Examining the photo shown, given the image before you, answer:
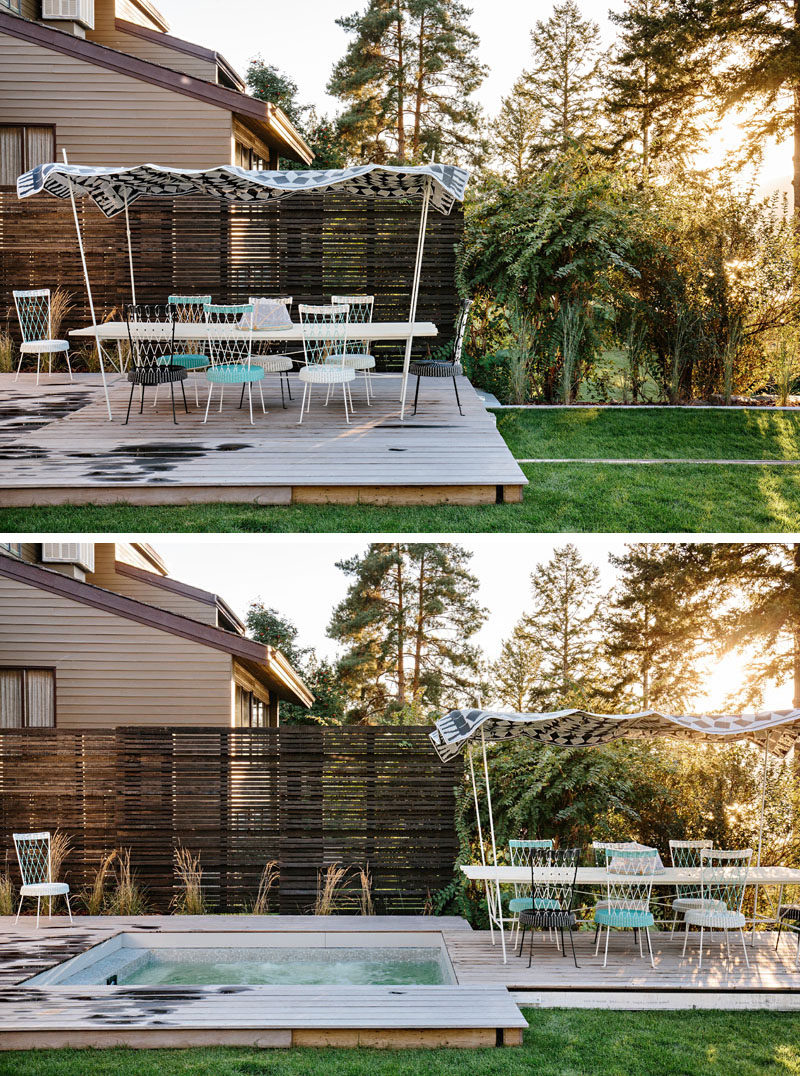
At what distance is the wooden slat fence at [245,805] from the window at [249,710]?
4909 mm

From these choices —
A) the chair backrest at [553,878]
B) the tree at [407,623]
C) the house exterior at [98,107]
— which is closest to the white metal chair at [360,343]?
the house exterior at [98,107]

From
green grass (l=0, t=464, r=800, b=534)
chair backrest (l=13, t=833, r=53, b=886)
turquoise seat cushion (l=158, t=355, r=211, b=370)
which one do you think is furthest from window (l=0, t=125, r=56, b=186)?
chair backrest (l=13, t=833, r=53, b=886)

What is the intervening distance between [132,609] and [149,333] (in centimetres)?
514

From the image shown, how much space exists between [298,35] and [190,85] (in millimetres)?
18651

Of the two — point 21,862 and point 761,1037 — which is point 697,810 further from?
point 21,862

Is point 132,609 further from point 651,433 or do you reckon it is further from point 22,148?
point 22,148

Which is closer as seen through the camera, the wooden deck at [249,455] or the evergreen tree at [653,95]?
the wooden deck at [249,455]

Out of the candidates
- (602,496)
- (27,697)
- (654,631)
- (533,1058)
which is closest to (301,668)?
(654,631)

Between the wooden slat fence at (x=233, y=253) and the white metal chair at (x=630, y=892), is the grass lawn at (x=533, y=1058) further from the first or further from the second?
the wooden slat fence at (x=233, y=253)

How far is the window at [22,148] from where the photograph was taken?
1692 cm

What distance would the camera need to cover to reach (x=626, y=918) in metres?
7.79

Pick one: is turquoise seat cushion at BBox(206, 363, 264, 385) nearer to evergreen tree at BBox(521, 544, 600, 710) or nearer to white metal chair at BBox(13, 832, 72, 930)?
white metal chair at BBox(13, 832, 72, 930)

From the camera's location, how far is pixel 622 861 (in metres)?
8.12

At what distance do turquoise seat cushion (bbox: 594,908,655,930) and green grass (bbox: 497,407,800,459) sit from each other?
4900 mm
